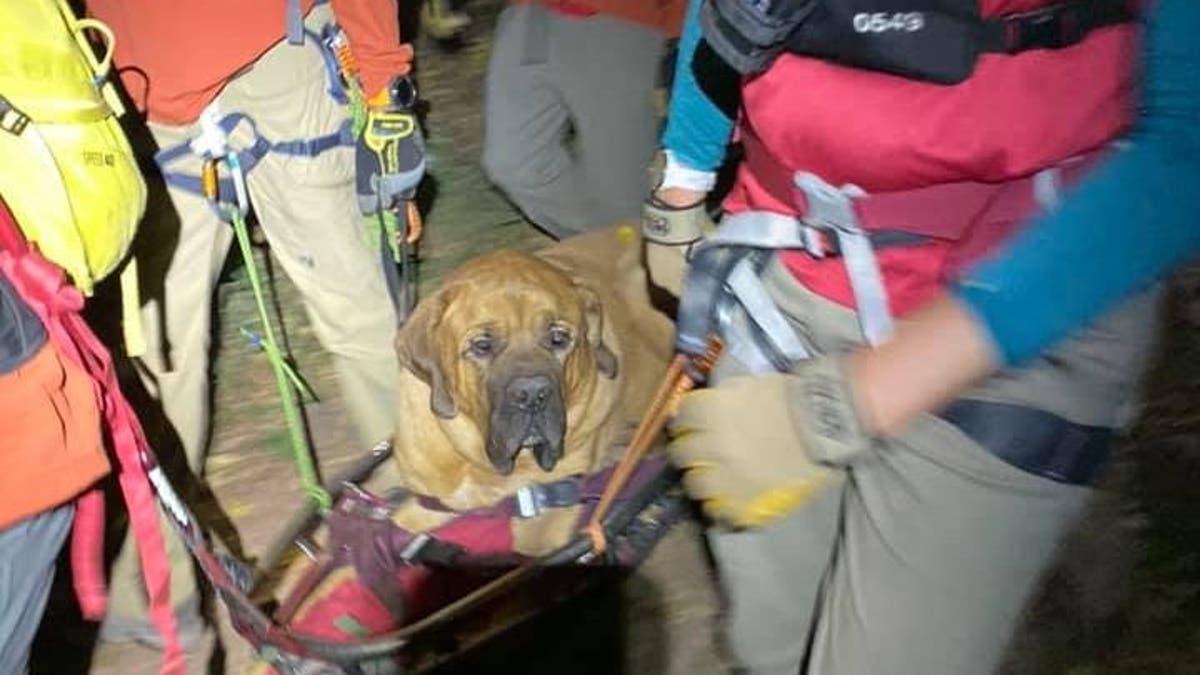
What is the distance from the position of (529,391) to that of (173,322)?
1.06m

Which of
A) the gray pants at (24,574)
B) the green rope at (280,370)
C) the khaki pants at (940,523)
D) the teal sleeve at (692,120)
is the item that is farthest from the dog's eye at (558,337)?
the gray pants at (24,574)

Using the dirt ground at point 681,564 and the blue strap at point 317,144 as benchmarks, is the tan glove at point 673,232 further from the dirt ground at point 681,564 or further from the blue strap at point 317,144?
the blue strap at point 317,144

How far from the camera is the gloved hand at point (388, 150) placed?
→ 3.81 m

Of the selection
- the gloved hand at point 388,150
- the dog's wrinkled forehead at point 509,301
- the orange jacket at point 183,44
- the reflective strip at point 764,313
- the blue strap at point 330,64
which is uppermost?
the reflective strip at point 764,313

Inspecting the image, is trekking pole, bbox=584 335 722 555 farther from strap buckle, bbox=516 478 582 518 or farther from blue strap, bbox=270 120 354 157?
blue strap, bbox=270 120 354 157

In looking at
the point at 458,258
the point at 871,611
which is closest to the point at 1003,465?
the point at 871,611

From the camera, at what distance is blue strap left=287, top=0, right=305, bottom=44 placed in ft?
11.5

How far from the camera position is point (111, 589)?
145 inches

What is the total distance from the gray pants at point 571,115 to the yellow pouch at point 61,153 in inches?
99.7

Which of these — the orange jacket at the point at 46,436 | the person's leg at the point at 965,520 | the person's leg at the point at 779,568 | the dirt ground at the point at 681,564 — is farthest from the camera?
the dirt ground at the point at 681,564

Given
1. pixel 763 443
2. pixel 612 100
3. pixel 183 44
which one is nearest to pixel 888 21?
pixel 763 443

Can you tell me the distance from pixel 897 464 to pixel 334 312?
2.44 metres

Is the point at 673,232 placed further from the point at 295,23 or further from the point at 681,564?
the point at 681,564

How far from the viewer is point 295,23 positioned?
354 centimetres
